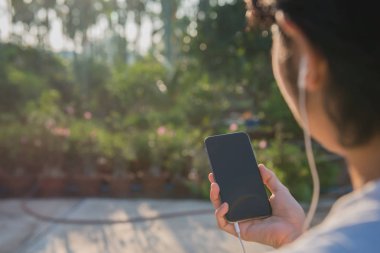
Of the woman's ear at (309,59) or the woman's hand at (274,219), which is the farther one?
the woman's hand at (274,219)

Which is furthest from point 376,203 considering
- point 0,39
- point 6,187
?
point 0,39

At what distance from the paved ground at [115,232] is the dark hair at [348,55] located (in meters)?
3.60

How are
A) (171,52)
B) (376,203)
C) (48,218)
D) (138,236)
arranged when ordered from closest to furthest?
(376,203), (138,236), (48,218), (171,52)

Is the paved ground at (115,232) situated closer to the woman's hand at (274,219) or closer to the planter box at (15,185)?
the planter box at (15,185)

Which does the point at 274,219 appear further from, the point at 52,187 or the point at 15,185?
the point at 15,185

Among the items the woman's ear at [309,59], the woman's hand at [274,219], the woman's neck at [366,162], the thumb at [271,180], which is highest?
the woman's ear at [309,59]

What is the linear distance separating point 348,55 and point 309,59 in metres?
0.05

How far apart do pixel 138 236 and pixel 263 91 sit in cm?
536

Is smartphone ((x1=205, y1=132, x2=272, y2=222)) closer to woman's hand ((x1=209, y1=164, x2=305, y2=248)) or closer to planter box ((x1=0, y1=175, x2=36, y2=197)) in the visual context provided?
woman's hand ((x1=209, y1=164, x2=305, y2=248))

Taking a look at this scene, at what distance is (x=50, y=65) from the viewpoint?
22.5m

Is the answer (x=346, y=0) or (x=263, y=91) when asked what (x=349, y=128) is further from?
(x=263, y=91)

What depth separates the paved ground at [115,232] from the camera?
4.30 meters

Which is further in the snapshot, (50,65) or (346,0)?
(50,65)

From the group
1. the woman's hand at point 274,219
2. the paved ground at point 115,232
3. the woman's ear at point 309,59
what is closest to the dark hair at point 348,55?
the woman's ear at point 309,59
